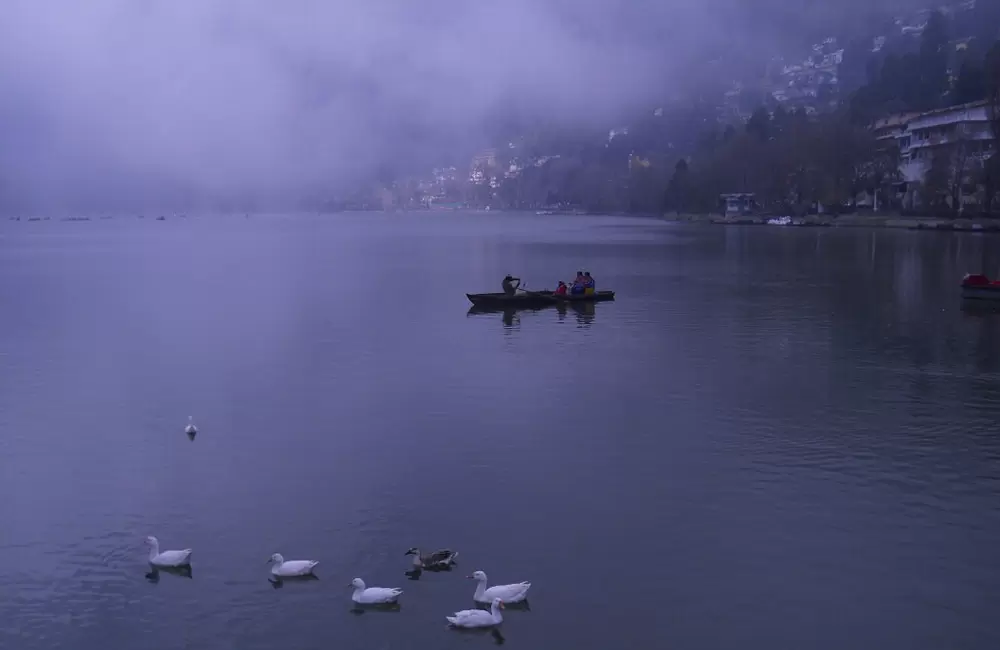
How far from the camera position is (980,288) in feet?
117

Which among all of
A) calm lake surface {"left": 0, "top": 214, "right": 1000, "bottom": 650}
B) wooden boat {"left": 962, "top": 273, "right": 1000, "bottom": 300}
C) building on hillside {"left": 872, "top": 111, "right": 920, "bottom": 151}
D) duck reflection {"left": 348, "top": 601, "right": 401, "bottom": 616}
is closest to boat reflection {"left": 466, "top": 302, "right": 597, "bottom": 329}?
calm lake surface {"left": 0, "top": 214, "right": 1000, "bottom": 650}

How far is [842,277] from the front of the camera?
4694 cm

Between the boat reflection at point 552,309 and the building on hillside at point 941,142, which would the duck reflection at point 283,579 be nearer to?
the boat reflection at point 552,309

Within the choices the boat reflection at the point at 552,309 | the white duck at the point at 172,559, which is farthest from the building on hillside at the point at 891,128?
the white duck at the point at 172,559

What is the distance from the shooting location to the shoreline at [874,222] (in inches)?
3008

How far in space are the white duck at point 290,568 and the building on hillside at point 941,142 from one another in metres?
75.7

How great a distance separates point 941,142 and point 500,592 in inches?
3493

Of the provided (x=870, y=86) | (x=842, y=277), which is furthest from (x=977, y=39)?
(x=842, y=277)

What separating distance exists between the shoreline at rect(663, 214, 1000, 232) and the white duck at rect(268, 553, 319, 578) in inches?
2910

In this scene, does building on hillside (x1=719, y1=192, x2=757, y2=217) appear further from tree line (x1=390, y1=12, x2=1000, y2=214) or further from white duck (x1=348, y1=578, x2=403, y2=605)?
white duck (x1=348, y1=578, x2=403, y2=605)

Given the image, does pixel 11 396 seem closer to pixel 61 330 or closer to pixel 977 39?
pixel 61 330

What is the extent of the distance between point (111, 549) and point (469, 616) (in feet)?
18.2

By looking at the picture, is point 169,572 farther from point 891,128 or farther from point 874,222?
point 891,128

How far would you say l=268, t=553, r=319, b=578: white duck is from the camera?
12117mm
